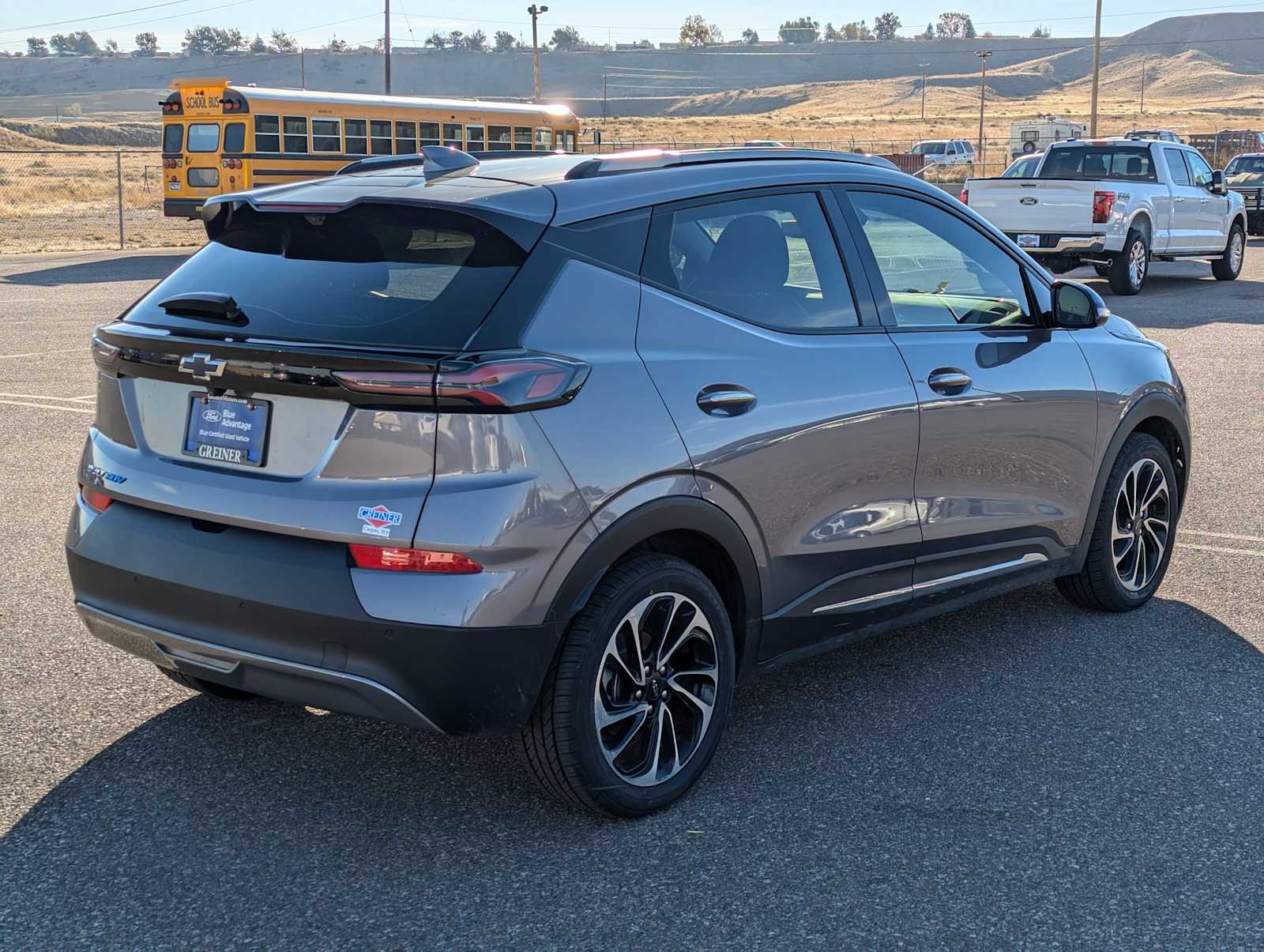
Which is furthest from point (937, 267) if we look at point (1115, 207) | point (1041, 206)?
point (1115, 207)

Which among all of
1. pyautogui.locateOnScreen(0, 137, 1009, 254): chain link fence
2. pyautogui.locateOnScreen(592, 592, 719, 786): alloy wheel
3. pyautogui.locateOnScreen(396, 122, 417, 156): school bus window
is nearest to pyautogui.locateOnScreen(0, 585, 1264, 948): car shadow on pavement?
pyautogui.locateOnScreen(592, 592, 719, 786): alloy wheel

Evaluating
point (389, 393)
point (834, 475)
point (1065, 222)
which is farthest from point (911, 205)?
point (1065, 222)

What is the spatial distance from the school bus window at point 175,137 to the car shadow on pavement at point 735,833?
81.3ft

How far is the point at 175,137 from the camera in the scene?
2734 centimetres

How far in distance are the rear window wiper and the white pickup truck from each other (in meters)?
14.9

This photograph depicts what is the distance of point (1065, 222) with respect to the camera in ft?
60.2

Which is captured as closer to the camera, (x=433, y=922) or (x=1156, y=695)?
(x=433, y=922)

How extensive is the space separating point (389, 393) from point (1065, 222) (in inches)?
649

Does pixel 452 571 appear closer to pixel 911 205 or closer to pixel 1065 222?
pixel 911 205

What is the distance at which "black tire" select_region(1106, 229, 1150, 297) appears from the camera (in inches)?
744

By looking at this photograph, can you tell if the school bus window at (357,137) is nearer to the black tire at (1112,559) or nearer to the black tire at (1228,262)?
the black tire at (1228,262)

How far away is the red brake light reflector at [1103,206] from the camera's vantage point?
18281 mm

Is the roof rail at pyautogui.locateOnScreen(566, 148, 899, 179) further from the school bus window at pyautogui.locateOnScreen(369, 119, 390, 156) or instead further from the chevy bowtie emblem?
the school bus window at pyautogui.locateOnScreen(369, 119, 390, 156)

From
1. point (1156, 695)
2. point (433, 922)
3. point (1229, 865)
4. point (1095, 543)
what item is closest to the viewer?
point (433, 922)
